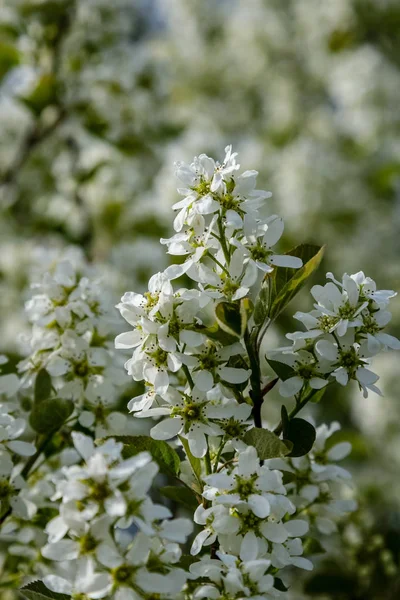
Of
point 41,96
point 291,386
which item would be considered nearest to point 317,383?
point 291,386

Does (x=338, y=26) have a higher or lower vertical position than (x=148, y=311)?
higher

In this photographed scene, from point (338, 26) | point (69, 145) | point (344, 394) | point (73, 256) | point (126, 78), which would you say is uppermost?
point (338, 26)

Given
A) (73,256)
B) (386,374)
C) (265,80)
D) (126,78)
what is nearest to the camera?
(73,256)

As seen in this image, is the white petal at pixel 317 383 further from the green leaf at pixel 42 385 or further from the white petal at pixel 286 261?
the green leaf at pixel 42 385

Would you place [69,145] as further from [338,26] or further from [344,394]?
[338,26]

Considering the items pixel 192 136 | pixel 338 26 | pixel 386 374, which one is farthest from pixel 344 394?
pixel 338 26

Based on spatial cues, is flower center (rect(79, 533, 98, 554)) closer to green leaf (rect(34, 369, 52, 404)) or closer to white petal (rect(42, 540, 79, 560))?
white petal (rect(42, 540, 79, 560))

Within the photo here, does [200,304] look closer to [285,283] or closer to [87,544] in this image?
[285,283]
